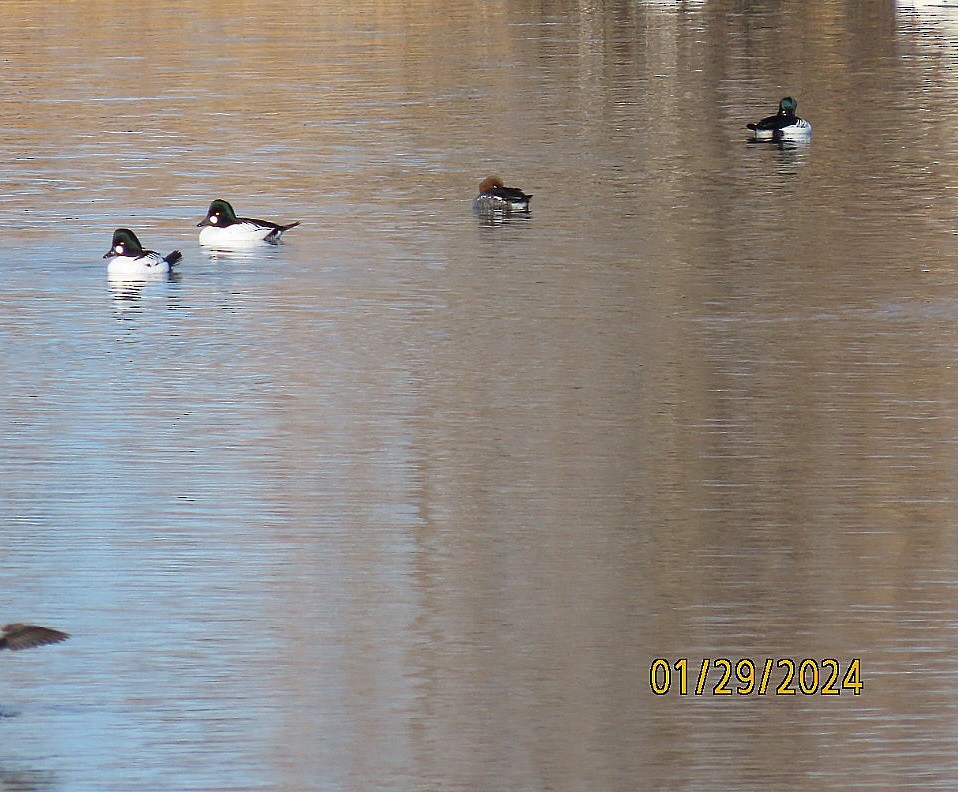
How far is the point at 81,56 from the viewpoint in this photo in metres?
37.0

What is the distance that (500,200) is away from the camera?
1792 cm

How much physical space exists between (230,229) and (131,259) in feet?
4.74

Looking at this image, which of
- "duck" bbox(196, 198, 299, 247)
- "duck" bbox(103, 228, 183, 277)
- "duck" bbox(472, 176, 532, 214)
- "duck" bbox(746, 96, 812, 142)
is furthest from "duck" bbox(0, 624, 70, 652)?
"duck" bbox(746, 96, 812, 142)

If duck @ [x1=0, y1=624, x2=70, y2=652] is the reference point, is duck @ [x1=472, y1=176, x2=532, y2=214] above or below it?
above

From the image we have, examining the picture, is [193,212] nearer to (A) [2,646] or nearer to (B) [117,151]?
(B) [117,151]

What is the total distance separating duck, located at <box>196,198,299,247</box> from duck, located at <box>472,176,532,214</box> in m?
2.04

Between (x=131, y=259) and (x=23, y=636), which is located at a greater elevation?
(x=131, y=259)

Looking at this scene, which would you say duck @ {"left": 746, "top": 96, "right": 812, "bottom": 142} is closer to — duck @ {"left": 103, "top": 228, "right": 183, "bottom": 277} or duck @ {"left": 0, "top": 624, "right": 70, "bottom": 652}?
duck @ {"left": 103, "top": 228, "right": 183, "bottom": 277}

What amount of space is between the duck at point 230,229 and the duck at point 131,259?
113 cm

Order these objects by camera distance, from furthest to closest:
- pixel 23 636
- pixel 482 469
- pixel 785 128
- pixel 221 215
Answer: pixel 785 128
pixel 221 215
pixel 482 469
pixel 23 636

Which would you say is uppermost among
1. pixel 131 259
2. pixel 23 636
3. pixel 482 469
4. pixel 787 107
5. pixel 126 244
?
pixel 787 107

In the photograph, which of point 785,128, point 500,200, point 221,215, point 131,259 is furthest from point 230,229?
point 785,128

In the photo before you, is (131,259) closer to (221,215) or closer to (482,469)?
(221,215)

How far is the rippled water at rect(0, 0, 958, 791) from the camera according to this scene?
682 centimetres
